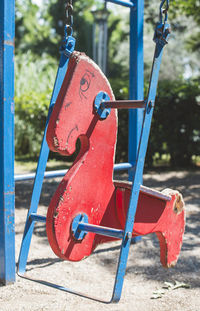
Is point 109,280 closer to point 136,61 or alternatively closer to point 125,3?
point 136,61

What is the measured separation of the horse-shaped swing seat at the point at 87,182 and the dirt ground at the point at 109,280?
1.26 feet

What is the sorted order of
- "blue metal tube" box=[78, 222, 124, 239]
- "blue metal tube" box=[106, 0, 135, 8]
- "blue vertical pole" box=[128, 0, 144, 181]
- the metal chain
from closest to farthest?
"blue metal tube" box=[78, 222, 124, 239]
the metal chain
"blue metal tube" box=[106, 0, 135, 8]
"blue vertical pole" box=[128, 0, 144, 181]

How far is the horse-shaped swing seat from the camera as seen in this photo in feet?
5.73

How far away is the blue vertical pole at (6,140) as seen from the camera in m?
2.31

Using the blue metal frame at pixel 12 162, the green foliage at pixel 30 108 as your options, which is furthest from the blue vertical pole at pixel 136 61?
the green foliage at pixel 30 108

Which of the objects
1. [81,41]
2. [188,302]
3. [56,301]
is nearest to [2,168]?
[56,301]

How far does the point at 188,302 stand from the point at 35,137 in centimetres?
701

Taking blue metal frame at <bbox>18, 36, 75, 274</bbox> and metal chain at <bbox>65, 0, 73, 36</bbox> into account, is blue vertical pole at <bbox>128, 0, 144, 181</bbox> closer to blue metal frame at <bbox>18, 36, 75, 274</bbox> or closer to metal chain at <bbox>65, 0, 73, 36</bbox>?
blue metal frame at <bbox>18, 36, 75, 274</bbox>

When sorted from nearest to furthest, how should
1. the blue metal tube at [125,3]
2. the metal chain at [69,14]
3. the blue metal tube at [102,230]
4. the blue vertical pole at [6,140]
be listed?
1. the blue metal tube at [102,230]
2. the metal chain at [69,14]
3. the blue vertical pole at [6,140]
4. the blue metal tube at [125,3]

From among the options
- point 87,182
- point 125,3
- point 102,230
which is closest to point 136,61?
point 125,3

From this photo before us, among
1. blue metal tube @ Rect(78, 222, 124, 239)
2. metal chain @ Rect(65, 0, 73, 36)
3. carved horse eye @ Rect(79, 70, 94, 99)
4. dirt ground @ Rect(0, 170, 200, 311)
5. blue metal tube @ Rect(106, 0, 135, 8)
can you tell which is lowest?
dirt ground @ Rect(0, 170, 200, 311)

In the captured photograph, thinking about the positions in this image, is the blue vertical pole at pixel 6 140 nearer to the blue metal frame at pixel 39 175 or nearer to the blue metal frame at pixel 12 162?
the blue metal frame at pixel 12 162

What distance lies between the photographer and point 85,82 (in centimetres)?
184

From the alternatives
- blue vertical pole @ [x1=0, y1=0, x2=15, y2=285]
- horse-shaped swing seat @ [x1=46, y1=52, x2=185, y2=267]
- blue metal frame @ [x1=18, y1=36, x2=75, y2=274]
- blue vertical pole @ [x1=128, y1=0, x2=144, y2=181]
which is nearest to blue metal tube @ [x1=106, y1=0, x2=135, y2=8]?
blue vertical pole @ [x1=128, y1=0, x2=144, y2=181]
